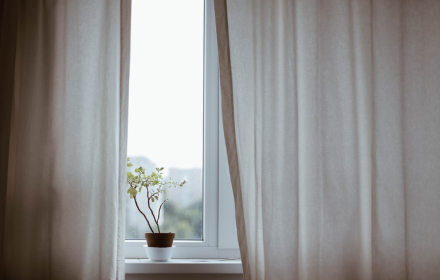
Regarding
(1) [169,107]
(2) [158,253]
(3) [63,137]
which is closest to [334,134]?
(1) [169,107]

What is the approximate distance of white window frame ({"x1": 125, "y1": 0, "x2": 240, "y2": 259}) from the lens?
189 centimetres

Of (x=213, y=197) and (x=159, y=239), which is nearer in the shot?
(x=159, y=239)

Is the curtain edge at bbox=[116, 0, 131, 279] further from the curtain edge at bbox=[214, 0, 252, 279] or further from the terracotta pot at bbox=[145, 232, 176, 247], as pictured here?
the curtain edge at bbox=[214, 0, 252, 279]

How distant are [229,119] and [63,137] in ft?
2.25

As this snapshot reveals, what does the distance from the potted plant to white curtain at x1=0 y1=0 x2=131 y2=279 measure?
0.51ft

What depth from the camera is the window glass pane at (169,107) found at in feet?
6.31

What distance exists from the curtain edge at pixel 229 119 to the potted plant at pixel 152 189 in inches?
12.8

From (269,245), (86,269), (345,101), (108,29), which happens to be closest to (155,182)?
(86,269)

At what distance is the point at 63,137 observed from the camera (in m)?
1.65

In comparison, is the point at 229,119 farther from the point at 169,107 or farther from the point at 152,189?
the point at 152,189

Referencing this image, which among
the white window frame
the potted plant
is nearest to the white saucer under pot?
the potted plant

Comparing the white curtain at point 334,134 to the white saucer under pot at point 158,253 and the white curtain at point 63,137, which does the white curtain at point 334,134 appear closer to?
the white saucer under pot at point 158,253

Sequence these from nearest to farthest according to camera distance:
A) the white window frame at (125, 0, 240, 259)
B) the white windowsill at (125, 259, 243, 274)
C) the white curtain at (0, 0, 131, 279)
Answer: the white curtain at (0, 0, 131, 279), the white windowsill at (125, 259, 243, 274), the white window frame at (125, 0, 240, 259)

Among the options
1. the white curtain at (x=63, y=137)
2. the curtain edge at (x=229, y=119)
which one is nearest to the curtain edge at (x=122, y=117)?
the white curtain at (x=63, y=137)
